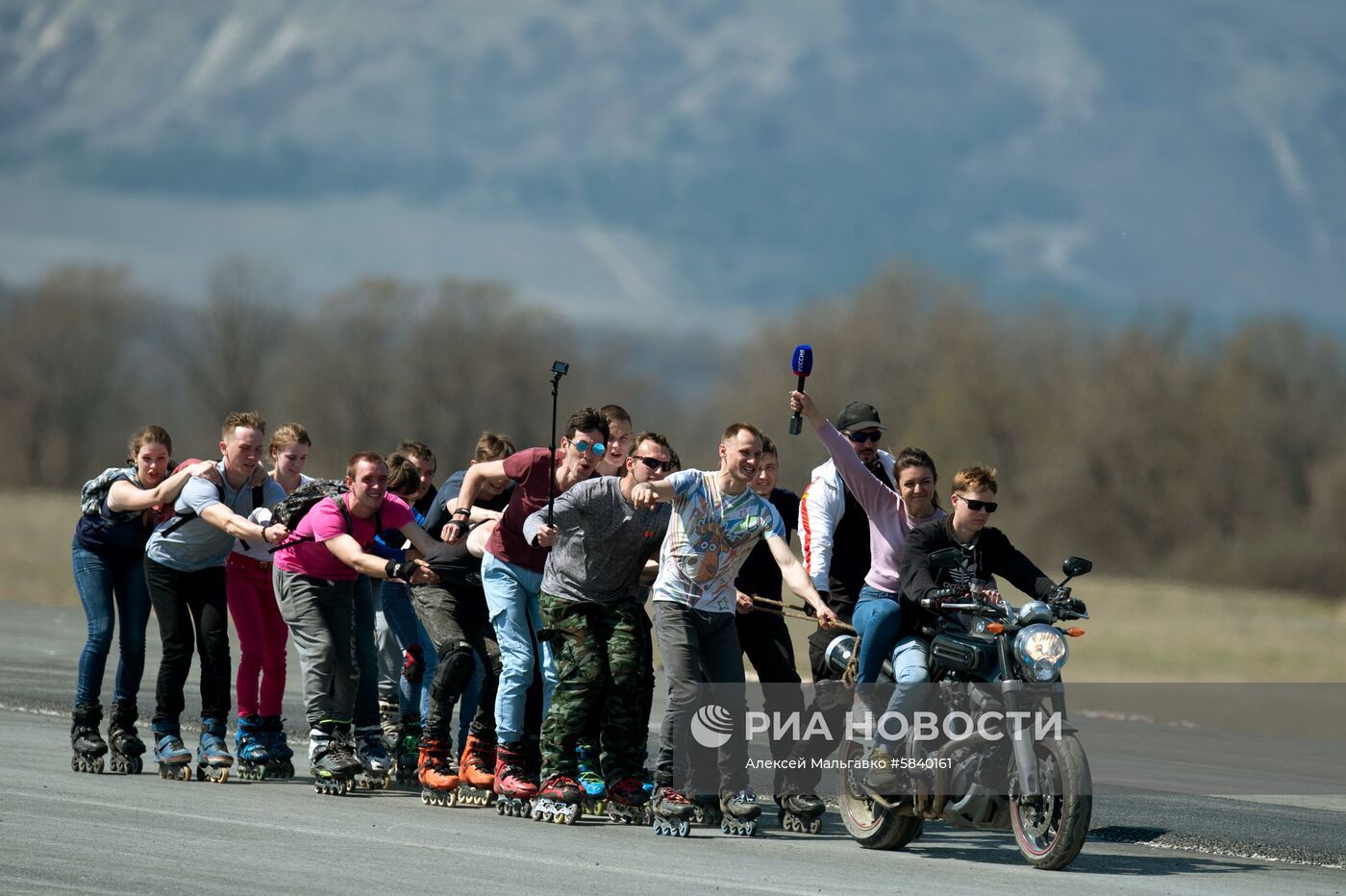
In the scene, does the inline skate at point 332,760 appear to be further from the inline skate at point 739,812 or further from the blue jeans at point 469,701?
the inline skate at point 739,812

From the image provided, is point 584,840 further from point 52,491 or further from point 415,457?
point 52,491

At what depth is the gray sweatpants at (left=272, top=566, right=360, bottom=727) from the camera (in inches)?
436

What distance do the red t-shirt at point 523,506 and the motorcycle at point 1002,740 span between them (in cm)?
224

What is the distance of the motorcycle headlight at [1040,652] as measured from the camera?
9000 millimetres

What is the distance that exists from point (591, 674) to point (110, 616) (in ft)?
11.0

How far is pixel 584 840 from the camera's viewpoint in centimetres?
964

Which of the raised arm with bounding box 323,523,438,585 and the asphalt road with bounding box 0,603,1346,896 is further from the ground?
the raised arm with bounding box 323,523,438,585

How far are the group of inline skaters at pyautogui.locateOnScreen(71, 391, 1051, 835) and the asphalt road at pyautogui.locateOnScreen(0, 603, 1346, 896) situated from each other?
346 mm

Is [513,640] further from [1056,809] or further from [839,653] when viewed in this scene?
[1056,809]

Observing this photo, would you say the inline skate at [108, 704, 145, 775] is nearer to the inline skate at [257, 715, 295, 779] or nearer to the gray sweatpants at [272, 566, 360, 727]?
the inline skate at [257, 715, 295, 779]

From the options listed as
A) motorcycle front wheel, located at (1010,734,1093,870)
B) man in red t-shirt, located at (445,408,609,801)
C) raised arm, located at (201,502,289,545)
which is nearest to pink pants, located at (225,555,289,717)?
raised arm, located at (201,502,289,545)

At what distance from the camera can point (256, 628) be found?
11.8m

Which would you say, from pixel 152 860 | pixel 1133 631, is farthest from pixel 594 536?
pixel 1133 631

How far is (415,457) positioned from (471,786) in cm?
298
